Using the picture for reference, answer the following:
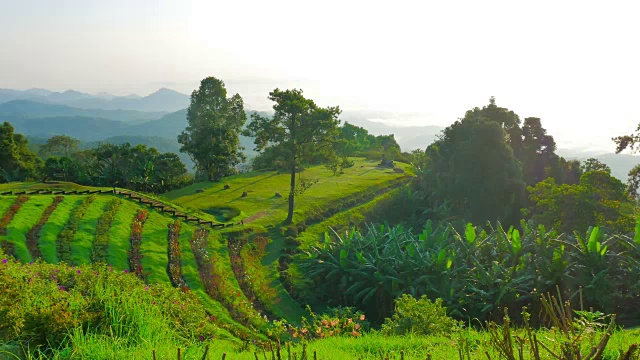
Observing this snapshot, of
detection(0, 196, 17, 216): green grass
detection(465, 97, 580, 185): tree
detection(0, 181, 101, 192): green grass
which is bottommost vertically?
detection(0, 196, 17, 216): green grass

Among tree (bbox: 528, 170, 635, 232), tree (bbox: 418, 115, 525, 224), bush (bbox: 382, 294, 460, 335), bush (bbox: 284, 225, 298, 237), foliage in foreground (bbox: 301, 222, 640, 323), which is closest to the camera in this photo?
bush (bbox: 382, 294, 460, 335)

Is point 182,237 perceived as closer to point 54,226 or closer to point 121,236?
point 121,236

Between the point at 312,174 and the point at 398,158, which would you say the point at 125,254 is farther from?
the point at 398,158

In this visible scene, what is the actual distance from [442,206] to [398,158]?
149ft

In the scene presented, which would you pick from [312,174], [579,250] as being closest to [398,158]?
[312,174]

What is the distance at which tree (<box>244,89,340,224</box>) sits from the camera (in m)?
36.8

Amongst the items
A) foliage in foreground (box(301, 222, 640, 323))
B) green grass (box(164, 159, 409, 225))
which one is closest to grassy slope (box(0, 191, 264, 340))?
foliage in foreground (box(301, 222, 640, 323))

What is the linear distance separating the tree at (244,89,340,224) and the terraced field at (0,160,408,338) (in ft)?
20.8

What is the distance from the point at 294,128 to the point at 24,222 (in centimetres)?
1977

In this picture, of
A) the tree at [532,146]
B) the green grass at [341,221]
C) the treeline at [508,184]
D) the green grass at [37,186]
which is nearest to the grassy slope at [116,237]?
the green grass at [37,186]

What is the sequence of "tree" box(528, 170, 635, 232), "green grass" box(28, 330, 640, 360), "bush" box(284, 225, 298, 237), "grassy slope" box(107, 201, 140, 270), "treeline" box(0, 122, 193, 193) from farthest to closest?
1. "treeline" box(0, 122, 193, 193)
2. "bush" box(284, 225, 298, 237)
3. "tree" box(528, 170, 635, 232)
4. "grassy slope" box(107, 201, 140, 270)
5. "green grass" box(28, 330, 640, 360)

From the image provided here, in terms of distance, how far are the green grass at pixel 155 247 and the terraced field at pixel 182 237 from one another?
6cm

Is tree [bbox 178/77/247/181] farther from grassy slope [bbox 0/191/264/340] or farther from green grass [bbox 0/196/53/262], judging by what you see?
green grass [bbox 0/196/53/262]

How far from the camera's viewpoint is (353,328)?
48.4 feet
